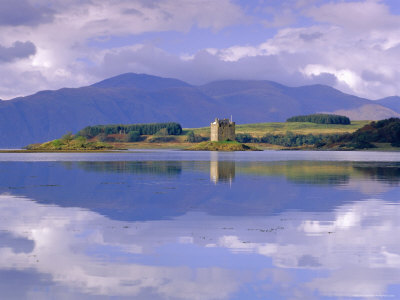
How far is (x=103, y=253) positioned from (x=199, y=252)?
11.2 feet

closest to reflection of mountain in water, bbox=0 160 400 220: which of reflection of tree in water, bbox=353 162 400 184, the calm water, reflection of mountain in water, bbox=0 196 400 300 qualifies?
the calm water

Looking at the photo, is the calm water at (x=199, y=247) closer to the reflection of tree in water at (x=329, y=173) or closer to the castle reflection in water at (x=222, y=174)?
the reflection of tree in water at (x=329, y=173)

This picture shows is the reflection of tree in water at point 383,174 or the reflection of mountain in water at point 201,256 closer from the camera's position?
the reflection of mountain in water at point 201,256

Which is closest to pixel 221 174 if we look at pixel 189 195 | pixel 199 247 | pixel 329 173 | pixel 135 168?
pixel 329 173

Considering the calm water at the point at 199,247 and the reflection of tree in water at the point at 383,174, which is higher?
the reflection of tree in water at the point at 383,174

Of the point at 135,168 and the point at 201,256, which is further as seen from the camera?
the point at 135,168

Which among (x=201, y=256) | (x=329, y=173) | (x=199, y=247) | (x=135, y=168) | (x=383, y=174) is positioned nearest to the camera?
(x=201, y=256)

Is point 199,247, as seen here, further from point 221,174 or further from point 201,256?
point 221,174

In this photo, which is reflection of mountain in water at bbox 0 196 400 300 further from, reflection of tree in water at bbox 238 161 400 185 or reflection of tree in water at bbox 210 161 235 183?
reflection of tree in water at bbox 210 161 235 183

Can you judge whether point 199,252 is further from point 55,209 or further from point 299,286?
point 55,209

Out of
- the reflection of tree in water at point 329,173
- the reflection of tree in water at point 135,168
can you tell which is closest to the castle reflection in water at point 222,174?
the reflection of tree in water at point 329,173

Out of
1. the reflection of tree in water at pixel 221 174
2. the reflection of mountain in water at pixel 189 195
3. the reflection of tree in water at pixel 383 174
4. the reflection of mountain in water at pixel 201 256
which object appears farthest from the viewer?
the reflection of tree in water at pixel 221 174

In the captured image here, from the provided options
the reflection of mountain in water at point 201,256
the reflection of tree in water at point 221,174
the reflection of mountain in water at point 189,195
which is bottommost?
the reflection of mountain in water at point 201,256

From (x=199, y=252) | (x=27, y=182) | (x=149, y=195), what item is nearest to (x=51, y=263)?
(x=199, y=252)
